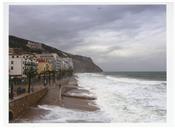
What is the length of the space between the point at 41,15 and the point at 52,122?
30.6 inches

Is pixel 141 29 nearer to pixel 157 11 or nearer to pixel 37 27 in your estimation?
pixel 157 11

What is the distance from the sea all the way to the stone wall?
79 millimetres

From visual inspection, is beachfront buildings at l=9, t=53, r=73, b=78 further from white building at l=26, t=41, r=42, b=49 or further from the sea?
the sea

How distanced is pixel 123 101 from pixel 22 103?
0.74 meters

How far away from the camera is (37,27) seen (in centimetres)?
292

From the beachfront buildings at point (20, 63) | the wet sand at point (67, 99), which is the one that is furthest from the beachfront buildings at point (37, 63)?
the wet sand at point (67, 99)

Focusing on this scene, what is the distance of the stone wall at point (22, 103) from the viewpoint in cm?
287

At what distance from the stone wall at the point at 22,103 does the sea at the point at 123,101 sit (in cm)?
8

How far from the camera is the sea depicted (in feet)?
9.59

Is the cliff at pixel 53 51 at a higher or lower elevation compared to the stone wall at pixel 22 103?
higher

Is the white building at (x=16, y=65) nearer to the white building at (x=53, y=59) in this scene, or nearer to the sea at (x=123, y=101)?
the white building at (x=53, y=59)

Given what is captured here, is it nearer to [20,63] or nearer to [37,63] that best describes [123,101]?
[37,63]

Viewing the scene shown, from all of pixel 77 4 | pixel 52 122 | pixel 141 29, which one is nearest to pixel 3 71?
pixel 52 122

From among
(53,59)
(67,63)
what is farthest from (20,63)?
(67,63)
